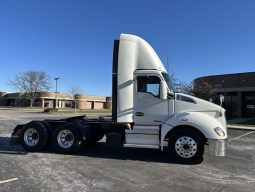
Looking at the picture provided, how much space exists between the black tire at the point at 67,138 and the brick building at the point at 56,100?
85.8 metres

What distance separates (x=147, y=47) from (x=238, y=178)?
16.0 ft

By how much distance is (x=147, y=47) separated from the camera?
10656 mm

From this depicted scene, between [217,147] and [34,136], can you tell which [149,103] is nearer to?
[217,147]

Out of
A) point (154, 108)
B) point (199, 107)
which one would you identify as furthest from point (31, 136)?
point (199, 107)

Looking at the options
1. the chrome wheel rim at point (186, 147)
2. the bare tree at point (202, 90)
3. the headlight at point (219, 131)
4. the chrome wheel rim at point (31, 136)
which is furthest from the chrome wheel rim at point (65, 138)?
the bare tree at point (202, 90)

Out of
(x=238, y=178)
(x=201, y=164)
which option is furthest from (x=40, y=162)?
(x=238, y=178)

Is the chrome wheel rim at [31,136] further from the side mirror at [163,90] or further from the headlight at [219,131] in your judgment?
the headlight at [219,131]

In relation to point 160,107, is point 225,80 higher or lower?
higher

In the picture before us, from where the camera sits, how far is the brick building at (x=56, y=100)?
338 feet

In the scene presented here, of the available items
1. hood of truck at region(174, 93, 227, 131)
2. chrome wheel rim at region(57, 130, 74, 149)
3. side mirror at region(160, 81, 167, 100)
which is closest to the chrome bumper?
hood of truck at region(174, 93, 227, 131)

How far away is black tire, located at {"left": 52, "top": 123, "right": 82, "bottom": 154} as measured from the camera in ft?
35.0

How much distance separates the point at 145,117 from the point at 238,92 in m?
27.7

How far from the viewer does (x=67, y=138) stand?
35.9ft

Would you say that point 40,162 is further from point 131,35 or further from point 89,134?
point 131,35
